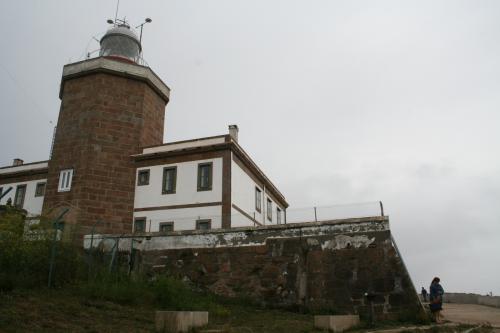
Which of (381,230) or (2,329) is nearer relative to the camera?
(2,329)

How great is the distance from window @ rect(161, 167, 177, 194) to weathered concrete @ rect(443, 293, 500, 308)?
1778cm

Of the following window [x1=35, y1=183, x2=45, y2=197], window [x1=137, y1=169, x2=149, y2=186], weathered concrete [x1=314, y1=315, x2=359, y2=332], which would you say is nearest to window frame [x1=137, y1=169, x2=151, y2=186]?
window [x1=137, y1=169, x2=149, y2=186]

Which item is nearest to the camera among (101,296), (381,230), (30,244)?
(101,296)

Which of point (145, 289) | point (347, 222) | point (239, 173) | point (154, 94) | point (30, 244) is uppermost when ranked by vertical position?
point (154, 94)

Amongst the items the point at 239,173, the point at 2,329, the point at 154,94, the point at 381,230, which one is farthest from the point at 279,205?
the point at 2,329

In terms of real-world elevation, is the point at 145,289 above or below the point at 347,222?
below

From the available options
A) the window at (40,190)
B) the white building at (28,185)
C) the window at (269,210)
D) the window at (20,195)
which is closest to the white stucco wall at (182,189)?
the window at (40,190)

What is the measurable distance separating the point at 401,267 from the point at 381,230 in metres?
1.23

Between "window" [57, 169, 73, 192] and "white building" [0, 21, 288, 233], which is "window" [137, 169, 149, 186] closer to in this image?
"white building" [0, 21, 288, 233]

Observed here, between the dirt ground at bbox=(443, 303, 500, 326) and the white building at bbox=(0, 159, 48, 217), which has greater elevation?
the white building at bbox=(0, 159, 48, 217)

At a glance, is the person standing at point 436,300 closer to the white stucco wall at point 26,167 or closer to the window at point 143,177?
the window at point 143,177

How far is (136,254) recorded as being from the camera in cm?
1667

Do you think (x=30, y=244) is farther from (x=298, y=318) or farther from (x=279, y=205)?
(x=279, y=205)

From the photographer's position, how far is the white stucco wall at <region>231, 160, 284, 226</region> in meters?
20.9
